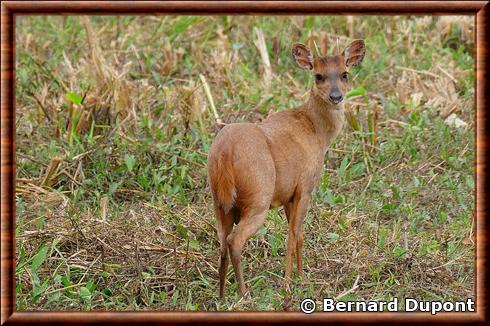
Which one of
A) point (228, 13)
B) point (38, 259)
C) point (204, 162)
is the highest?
point (228, 13)

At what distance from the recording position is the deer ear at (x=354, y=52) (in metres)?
7.98

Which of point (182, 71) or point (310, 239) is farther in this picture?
point (182, 71)

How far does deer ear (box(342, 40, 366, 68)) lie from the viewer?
26.2ft

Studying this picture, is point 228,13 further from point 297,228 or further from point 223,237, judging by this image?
point 297,228

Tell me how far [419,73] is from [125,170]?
323cm

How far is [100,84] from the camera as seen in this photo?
32.4 feet

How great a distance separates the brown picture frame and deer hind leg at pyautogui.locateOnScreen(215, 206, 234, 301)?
1.87 ft

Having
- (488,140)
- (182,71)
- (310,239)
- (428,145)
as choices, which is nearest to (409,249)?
(310,239)

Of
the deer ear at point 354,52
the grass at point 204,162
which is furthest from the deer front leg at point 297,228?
the deer ear at point 354,52

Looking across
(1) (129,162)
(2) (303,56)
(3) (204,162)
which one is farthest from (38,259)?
(2) (303,56)

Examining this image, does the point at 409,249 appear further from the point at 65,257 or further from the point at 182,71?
the point at 182,71

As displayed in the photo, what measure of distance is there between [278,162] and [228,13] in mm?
1013

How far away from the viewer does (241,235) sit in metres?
6.89

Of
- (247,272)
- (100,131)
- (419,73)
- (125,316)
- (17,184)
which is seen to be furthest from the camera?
(419,73)
